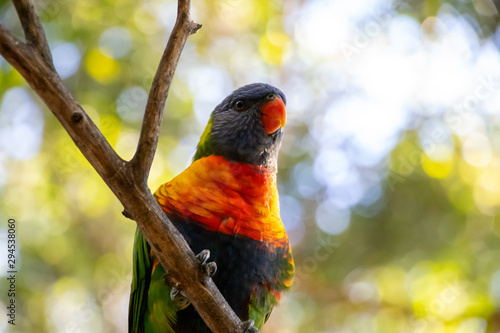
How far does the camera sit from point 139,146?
2275 millimetres

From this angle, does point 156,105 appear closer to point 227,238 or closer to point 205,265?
point 205,265

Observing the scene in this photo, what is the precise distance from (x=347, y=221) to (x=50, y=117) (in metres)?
4.49

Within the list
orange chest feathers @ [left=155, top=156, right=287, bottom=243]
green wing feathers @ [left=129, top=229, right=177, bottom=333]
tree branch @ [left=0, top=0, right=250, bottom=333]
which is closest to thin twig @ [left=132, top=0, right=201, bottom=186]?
tree branch @ [left=0, top=0, right=250, bottom=333]

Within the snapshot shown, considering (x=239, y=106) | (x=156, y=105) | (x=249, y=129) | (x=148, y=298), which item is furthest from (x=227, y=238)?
Answer: (x=239, y=106)

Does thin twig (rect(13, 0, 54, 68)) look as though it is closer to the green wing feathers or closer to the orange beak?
the green wing feathers

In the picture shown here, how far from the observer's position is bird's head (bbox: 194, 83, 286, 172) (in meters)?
3.55

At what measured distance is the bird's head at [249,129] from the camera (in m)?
3.55

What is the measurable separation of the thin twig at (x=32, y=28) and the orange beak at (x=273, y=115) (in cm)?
191

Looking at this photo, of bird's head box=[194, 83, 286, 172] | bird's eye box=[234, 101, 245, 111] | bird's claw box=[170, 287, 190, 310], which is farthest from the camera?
bird's eye box=[234, 101, 245, 111]

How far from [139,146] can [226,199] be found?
3.26 feet

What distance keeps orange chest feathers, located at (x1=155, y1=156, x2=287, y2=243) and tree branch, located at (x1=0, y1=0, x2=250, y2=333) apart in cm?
62

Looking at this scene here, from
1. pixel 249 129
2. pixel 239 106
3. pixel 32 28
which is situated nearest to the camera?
pixel 32 28

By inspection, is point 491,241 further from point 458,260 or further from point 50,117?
point 50,117

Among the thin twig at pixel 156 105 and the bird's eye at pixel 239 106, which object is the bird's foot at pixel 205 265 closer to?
the thin twig at pixel 156 105
